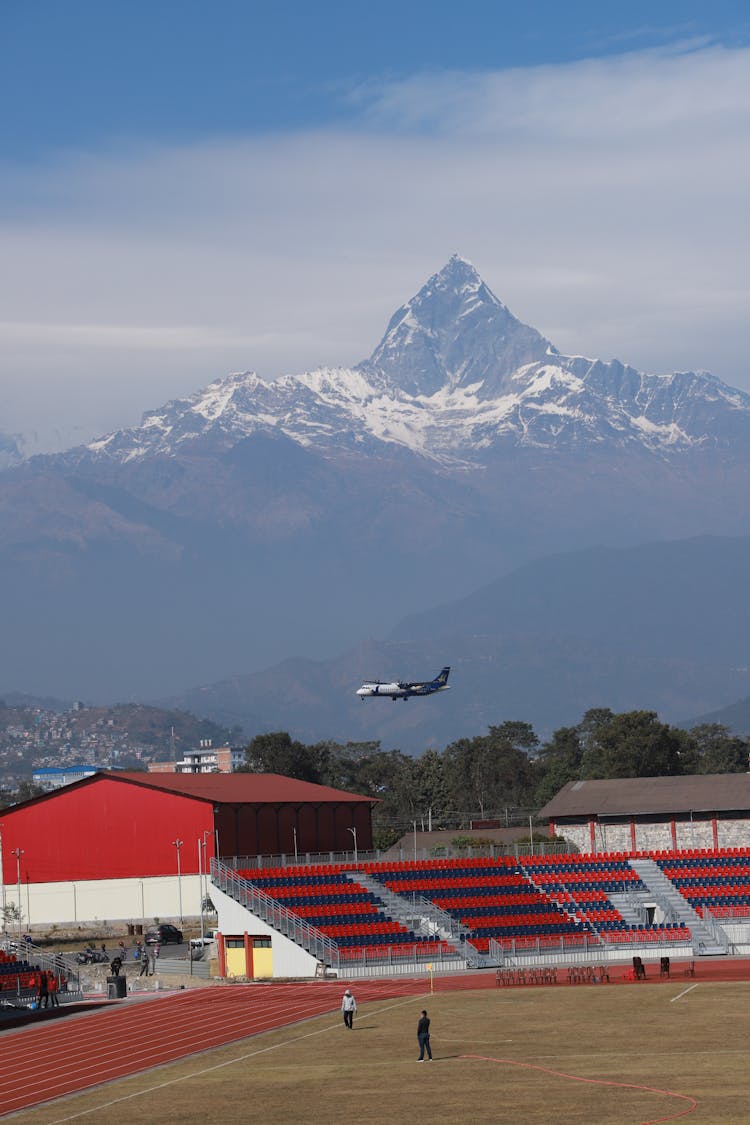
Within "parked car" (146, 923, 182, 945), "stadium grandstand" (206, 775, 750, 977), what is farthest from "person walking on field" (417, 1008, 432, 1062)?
"parked car" (146, 923, 182, 945)

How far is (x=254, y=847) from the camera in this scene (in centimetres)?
10431

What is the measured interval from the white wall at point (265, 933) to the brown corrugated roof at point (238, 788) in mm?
22203

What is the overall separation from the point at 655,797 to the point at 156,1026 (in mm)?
56959

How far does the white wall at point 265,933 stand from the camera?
7581cm

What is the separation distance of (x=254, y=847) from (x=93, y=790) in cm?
1084

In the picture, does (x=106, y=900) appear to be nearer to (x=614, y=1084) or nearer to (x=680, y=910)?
(x=680, y=910)

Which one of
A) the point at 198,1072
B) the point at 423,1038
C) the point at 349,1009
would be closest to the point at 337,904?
the point at 349,1009

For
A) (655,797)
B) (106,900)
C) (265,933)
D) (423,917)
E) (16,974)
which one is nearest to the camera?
(16,974)

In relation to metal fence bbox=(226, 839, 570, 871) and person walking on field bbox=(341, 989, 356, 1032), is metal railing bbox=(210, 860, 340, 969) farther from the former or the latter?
person walking on field bbox=(341, 989, 356, 1032)

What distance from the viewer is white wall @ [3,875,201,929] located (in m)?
102

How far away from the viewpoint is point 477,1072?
4678 cm

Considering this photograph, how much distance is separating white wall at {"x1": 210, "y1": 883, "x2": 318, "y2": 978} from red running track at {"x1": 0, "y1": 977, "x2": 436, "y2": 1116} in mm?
2244

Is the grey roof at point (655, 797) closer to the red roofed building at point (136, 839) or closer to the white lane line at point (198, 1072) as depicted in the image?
the red roofed building at point (136, 839)

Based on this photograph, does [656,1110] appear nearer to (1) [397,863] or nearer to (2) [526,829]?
(1) [397,863]
